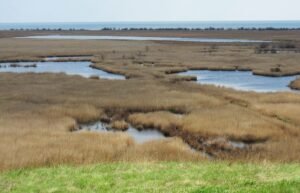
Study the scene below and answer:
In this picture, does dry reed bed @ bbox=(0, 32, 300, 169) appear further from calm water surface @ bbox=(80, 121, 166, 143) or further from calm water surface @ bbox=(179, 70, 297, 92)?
calm water surface @ bbox=(179, 70, 297, 92)

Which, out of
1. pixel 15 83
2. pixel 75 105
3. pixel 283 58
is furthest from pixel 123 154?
pixel 283 58

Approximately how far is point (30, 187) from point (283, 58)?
73.3 m

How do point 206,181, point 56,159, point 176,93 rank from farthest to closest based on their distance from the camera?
1. point 176,93
2. point 56,159
3. point 206,181

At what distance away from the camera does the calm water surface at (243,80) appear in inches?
2064

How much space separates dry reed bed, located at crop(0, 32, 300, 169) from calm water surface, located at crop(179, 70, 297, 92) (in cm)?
540

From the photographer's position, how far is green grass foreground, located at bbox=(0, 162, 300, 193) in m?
14.1

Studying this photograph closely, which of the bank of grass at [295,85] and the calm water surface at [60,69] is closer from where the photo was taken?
the bank of grass at [295,85]

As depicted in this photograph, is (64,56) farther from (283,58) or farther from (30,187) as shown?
(30,187)

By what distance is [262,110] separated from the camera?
123 feet

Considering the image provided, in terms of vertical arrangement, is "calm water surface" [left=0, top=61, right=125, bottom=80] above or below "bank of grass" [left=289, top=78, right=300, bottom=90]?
below

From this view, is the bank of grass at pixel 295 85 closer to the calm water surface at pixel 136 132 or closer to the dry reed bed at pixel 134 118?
the dry reed bed at pixel 134 118

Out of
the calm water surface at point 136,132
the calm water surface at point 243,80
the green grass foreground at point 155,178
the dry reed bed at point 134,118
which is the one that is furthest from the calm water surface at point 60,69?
the green grass foreground at point 155,178

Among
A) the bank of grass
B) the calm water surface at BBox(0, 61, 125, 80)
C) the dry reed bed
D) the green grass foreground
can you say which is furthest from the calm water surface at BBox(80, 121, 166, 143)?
the calm water surface at BBox(0, 61, 125, 80)

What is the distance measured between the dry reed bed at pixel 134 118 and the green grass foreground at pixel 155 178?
3.74m
